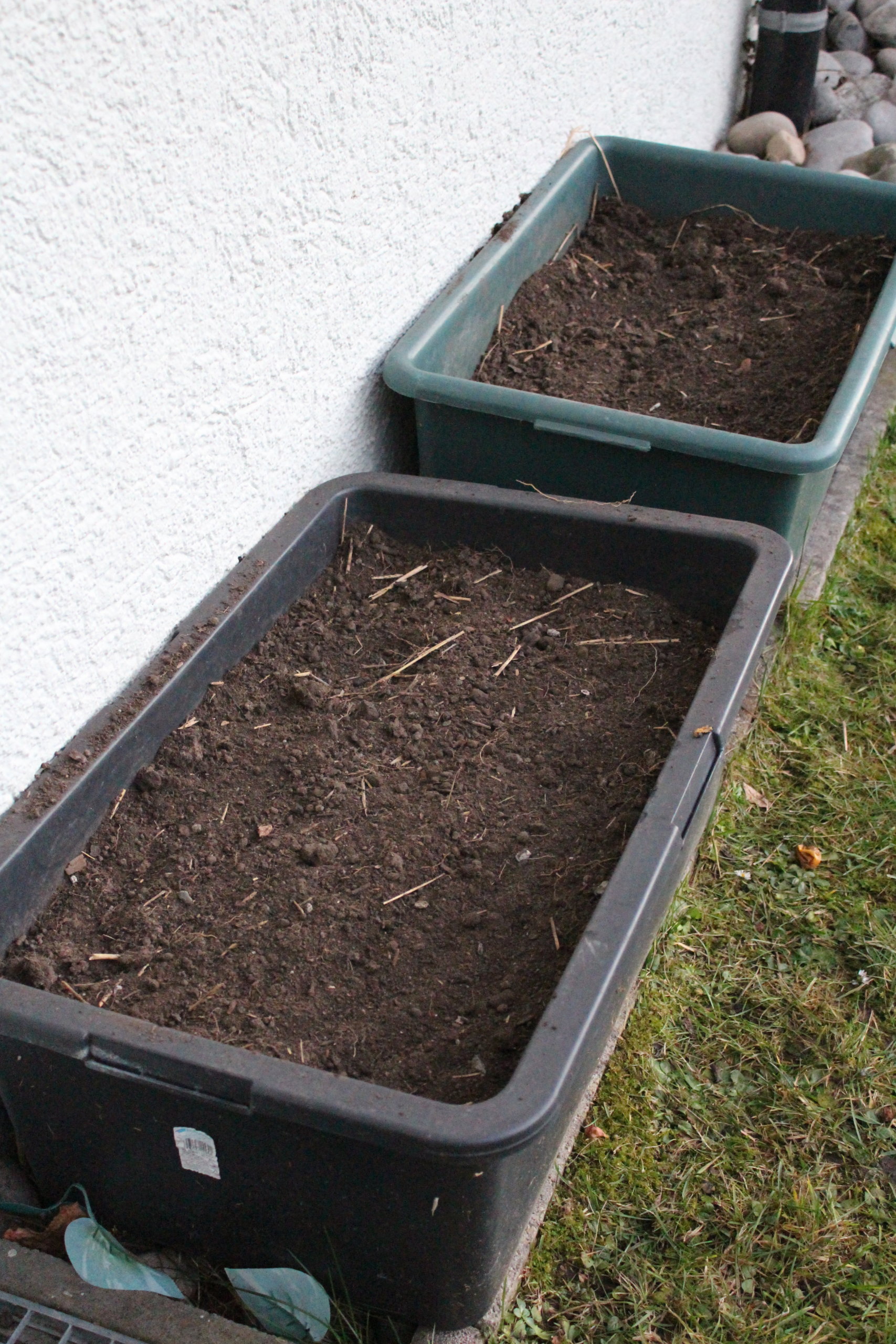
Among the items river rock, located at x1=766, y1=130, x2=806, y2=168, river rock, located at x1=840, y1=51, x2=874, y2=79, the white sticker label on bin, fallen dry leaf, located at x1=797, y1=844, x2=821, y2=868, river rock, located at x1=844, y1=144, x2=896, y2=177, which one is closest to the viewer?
the white sticker label on bin

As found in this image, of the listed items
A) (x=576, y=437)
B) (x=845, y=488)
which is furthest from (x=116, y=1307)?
(x=845, y=488)

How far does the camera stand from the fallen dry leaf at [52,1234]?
5.06ft

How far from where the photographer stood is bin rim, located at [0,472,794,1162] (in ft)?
4.12

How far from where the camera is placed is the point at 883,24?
479 cm

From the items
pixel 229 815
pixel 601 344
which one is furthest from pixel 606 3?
pixel 229 815

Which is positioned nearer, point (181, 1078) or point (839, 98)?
point (181, 1078)

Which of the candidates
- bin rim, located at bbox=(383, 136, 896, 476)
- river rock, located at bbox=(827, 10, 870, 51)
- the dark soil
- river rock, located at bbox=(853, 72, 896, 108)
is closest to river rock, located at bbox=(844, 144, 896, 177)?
river rock, located at bbox=(853, 72, 896, 108)

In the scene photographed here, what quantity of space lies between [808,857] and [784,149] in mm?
2731

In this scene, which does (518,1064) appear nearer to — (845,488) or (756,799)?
(756,799)

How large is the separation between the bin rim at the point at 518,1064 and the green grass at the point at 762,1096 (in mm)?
217

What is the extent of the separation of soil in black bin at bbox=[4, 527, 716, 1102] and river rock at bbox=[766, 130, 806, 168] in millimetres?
2403

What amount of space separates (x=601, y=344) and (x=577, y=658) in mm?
967

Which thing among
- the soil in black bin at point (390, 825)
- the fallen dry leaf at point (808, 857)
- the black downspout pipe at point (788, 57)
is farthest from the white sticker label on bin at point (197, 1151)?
the black downspout pipe at point (788, 57)

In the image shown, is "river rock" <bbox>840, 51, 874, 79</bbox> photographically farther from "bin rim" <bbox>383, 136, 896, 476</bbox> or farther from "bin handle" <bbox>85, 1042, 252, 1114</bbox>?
"bin handle" <bbox>85, 1042, 252, 1114</bbox>
